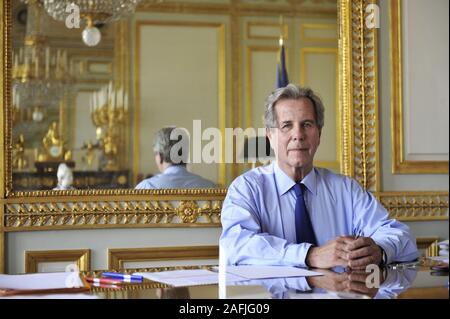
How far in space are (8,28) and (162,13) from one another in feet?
2.39

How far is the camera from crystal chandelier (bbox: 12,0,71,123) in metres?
3.26

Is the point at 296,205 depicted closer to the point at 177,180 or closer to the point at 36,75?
the point at 177,180

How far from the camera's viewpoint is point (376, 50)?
3.54 m

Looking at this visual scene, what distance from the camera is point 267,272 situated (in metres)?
1.99

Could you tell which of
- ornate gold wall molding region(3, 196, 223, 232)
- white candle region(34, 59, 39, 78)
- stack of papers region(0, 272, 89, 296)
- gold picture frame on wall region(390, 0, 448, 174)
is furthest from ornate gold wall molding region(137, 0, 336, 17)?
stack of papers region(0, 272, 89, 296)

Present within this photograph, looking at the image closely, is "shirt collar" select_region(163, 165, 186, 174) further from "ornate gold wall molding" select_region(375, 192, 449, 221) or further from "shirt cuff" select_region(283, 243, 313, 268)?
"shirt cuff" select_region(283, 243, 313, 268)

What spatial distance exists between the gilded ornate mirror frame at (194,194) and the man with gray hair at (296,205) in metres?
0.76

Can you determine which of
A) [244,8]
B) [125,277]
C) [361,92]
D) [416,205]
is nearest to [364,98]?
[361,92]

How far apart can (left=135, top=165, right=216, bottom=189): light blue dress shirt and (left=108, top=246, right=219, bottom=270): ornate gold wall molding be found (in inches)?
11.5

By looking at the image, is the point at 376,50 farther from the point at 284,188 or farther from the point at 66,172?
the point at 66,172

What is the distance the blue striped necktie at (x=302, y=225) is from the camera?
2.49m

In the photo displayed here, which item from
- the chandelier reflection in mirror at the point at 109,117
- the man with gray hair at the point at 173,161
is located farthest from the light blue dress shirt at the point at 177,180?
the chandelier reflection in mirror at the point at 109,117

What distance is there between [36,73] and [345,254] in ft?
6.12
